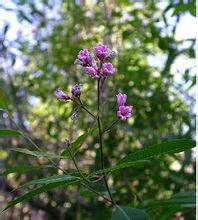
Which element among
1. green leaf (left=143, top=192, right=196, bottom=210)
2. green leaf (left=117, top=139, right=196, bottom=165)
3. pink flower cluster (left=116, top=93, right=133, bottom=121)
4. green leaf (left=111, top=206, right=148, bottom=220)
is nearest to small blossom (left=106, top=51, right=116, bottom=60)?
pink flower cluster (left=116, top=93, right=133, bottom=121)

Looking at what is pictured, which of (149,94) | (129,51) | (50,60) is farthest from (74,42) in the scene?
(149,94)

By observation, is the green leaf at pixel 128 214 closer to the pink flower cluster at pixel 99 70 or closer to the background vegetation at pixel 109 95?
the pink flower cluster at pixel 99 70

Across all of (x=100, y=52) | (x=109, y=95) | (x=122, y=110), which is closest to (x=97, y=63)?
(x=100, y=52)

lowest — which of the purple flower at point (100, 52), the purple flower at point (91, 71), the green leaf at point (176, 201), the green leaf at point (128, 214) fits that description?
the green leaf at point (176, 201)

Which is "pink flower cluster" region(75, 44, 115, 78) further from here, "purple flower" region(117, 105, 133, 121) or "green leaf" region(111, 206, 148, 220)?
"green leaf" region(111, 206, 148, 220)

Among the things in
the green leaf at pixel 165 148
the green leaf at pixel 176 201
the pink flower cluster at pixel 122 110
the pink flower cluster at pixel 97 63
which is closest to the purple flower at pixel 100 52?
the pink flower cluster at pixel 97 63

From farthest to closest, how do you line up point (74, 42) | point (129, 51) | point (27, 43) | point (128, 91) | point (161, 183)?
point (27, 43) → point (74, 42) → point (129, 51) → point (128, 91) → point (161, 183)

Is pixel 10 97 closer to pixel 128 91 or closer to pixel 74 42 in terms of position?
pixel 74 42
